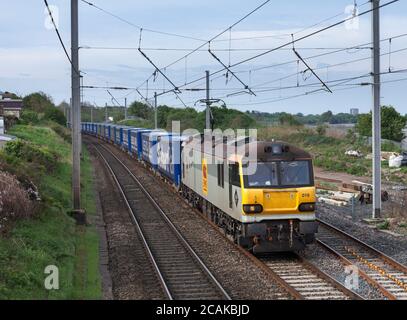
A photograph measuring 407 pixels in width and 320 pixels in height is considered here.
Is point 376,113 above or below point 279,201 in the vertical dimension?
above

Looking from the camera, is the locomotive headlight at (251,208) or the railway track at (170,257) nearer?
the railway track at (170,257)

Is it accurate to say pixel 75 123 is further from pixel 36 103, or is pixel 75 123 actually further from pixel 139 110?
pixel 139 110

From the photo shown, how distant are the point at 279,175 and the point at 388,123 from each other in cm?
4795

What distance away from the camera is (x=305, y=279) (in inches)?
541

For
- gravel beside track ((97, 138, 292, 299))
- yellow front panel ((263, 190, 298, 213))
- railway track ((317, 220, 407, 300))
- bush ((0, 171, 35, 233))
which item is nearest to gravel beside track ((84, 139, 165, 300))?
gravel beside track ((97, 138, 292, 299))

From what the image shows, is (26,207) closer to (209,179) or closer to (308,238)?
(209,179)

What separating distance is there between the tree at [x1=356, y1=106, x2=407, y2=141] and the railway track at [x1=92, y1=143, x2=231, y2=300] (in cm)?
3739

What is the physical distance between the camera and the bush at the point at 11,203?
52.5 feet

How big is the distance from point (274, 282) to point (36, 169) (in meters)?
15.9

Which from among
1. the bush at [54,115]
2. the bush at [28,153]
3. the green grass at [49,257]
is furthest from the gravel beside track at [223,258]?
the bush at [54,115]

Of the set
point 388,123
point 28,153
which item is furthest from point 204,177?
point 388,123

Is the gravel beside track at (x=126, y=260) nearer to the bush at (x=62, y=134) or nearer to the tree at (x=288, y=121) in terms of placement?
the bush at (x=62, y=134)

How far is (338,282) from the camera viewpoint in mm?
13023

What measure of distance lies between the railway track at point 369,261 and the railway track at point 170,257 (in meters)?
3.41
